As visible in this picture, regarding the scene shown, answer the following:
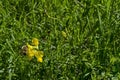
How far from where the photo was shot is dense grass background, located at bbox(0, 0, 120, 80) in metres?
2.33

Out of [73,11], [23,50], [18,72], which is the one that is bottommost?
[18,72]

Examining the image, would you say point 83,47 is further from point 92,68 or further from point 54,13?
point 54,13

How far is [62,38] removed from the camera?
100 inches

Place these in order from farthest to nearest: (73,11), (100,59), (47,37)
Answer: (73,11) < (47,37) < (100,59)

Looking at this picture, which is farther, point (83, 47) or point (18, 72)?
point (83, 47)

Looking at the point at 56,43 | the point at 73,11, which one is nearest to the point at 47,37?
the point at 56,43

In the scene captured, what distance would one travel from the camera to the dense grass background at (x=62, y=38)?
2326 mm

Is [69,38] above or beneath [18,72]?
above

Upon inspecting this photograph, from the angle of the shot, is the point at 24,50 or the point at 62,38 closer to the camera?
the point at 24,50

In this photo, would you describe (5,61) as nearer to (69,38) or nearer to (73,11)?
(69,38)

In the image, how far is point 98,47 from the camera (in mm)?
2479

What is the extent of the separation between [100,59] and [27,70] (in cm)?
48

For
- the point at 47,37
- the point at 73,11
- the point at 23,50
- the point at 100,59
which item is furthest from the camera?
the point at 73,11

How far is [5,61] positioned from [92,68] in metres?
0.57
